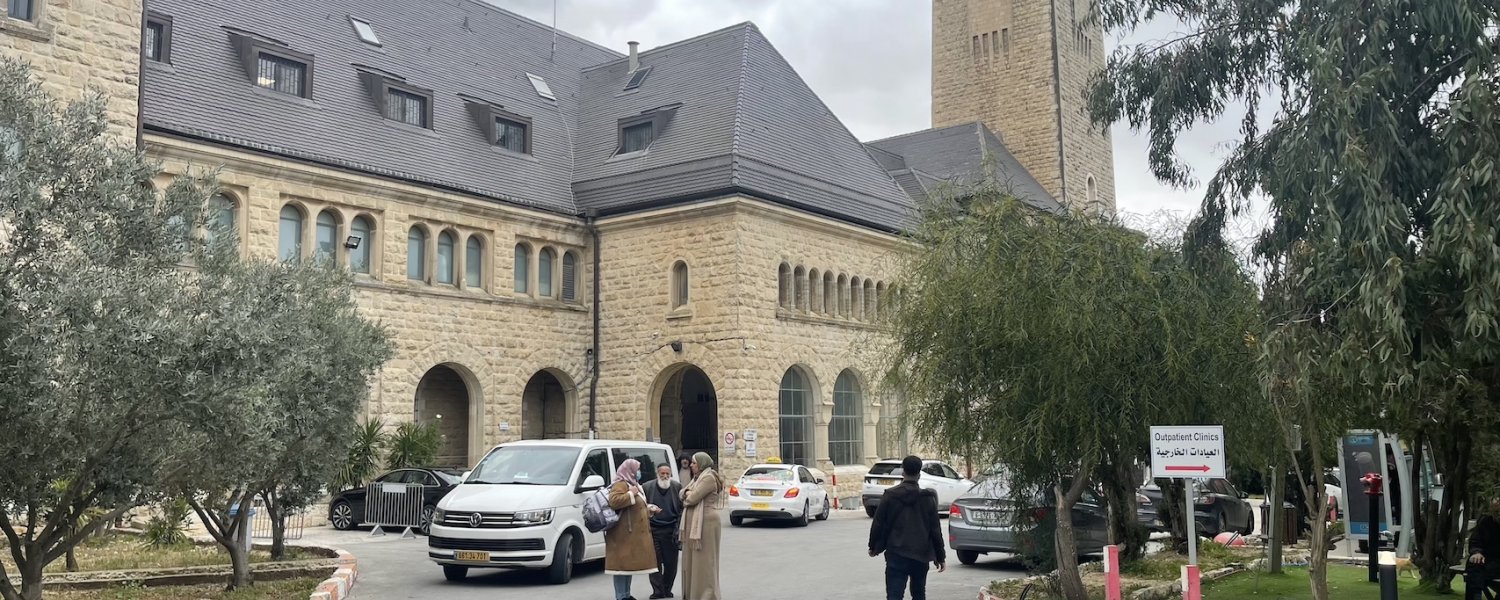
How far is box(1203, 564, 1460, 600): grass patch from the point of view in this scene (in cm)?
1265

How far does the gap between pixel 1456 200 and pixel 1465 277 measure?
1.78 feet

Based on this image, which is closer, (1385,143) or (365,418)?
(1385,143)

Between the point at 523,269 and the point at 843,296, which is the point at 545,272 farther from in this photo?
the point at 843,296

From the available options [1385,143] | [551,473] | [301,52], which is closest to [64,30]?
[301,52]

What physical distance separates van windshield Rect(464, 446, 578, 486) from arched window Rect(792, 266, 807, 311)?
15.8 m

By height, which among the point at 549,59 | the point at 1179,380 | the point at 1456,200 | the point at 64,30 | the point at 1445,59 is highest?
the point at 549,59

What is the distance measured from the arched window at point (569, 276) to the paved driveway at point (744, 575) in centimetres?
1064

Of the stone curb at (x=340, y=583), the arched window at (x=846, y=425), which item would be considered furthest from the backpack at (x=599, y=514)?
the arched window at (x=846, y=425)

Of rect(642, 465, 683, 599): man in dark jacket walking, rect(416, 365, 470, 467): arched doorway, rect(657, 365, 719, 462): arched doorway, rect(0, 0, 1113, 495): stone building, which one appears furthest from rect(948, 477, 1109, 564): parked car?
rect(657, 365, 719, 462): arched doorway

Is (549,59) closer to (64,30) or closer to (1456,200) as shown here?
(64,30)

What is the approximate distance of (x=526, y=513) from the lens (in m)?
13.6

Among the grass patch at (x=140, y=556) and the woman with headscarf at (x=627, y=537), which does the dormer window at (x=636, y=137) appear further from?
the woman with headscarf at (x=627, y=537)

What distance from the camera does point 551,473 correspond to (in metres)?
14.6

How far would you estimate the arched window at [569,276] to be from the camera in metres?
30.6
